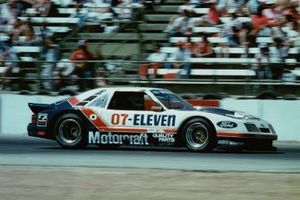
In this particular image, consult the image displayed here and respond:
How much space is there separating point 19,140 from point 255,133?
6039mm

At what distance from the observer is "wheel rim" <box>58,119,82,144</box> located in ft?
46.9

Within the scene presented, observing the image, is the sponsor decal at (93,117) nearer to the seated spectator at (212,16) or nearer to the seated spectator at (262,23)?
the seated spectator at (262,23)

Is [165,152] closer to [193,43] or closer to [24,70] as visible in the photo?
[193,43]

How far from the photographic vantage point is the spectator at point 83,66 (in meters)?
18.5

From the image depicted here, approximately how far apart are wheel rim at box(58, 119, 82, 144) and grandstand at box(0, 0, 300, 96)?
404cm

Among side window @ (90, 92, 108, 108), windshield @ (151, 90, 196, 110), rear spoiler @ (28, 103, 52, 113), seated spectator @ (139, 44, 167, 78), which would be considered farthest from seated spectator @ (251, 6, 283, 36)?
rear spoiler @ (28, 103, 52, 113)

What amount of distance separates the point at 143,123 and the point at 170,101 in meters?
0.70

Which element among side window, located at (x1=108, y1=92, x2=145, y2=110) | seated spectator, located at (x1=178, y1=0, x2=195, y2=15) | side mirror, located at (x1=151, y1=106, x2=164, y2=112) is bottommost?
side mirror, located at (x1=151, y1=106, x2=164, y2=112)

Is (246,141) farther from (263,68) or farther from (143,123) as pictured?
(263,68)

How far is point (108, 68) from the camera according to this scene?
1869cm

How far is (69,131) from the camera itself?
14438mm

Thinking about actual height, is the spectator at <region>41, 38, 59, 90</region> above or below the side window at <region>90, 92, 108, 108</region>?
above

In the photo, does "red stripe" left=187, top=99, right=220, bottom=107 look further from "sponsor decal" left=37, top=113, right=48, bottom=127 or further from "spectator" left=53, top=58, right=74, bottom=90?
"sponsor decal" left=37, top=113, right=48, bottom=127

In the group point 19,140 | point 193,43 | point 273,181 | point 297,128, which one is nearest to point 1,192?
point 273,181
